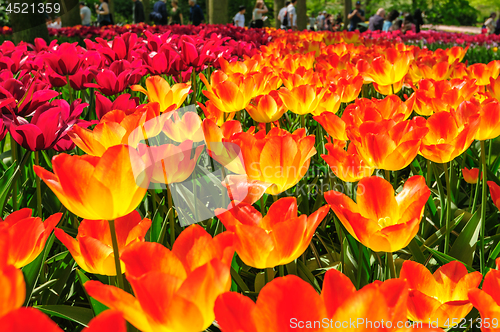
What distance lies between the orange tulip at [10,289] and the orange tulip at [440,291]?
0.54 metres

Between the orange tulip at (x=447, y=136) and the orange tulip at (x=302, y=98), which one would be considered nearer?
the orange tulip at (x=447, y=136)

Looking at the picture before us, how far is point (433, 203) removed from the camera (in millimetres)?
Answer: 1472

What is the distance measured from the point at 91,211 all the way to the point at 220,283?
287mm

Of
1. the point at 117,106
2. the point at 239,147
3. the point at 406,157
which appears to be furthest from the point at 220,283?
the point at 117,106

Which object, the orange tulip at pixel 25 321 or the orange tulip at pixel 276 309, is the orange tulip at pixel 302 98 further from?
the orange tulip at pixel 25 321

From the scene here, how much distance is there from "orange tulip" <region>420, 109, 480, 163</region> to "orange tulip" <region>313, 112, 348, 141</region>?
275 millimetres

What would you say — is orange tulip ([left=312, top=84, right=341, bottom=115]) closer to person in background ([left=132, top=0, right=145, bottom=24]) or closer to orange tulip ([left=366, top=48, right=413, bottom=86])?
orange tulip ([left=366, top=48, right=413, bottom=86])

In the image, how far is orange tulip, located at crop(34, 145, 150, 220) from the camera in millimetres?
658

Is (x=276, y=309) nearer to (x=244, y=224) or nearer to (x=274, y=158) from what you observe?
(x=244, y=224)

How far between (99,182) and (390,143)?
699 mm

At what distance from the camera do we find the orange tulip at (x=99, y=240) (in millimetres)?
739

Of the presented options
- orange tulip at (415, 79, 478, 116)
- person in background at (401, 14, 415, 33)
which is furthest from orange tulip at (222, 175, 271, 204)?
person in background at (401, 14, 415, 33)

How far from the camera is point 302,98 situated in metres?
1.65

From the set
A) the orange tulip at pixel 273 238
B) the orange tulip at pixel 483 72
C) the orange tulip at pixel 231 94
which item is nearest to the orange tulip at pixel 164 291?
the orange tulip at pixel 273 238
